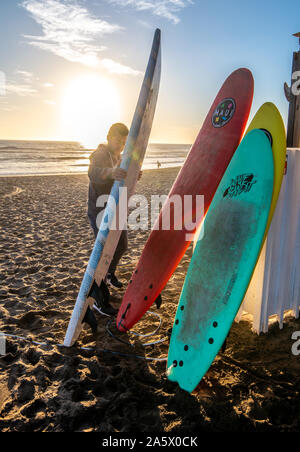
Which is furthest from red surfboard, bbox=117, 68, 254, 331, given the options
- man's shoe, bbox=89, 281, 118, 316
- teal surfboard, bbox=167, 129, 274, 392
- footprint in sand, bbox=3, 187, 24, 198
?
footprint in sand, bbox=3, 187, 24, 198

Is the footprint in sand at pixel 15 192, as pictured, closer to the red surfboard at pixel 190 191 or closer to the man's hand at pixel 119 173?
the red surfboard at pixel 190 191

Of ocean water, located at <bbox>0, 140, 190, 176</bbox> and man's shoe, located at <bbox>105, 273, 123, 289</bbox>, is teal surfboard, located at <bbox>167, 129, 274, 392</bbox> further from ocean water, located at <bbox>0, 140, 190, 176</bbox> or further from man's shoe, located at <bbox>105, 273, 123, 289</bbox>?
ocean water, located at <bbox>0, 140, 190, 176</bbox>

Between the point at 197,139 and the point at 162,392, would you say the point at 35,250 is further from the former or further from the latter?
the point at 162,392

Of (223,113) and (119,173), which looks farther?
(223,113)

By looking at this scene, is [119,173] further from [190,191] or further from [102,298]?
[102,298]

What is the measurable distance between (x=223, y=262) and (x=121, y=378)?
45.9 inches

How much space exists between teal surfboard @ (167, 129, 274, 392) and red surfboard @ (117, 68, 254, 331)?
488mm

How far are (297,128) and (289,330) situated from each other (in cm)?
196

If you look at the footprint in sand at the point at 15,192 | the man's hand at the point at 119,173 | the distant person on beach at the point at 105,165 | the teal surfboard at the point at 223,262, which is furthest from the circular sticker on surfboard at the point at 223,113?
the footprint in sand at the point at 15,192

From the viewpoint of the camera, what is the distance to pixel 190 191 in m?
3.19

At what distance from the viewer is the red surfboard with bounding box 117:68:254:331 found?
2.89 meters

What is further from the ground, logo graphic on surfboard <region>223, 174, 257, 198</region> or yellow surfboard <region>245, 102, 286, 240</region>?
yellow surfboard <region>245, 102, 286, 240</region>

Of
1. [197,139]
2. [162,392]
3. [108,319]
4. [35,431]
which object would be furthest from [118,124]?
[35,431]

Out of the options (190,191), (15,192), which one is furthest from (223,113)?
(15,192)
